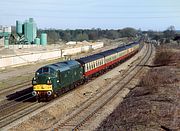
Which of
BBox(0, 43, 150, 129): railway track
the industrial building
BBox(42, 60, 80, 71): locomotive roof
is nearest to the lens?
BBox(0, 43, 150, 129): railway track

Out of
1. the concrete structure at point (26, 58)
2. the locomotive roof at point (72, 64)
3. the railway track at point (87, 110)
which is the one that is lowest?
the concrete structure at point (26, 58)

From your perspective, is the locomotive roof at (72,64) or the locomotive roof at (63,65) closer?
the locomotive roof at (63,65)

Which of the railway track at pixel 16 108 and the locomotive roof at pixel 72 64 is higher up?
the locomotive roof at pixel 72 64

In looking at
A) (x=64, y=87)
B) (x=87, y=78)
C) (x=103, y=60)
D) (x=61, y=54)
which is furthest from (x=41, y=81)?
(x=61, y=54)

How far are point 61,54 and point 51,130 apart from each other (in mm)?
70810

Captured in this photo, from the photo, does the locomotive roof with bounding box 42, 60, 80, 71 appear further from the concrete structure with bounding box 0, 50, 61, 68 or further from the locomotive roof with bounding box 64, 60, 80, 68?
the concrete structure with bounding box 0, 50, 61, 68

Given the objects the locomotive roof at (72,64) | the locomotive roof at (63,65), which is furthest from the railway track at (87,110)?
the locomotive roof at (72,64)

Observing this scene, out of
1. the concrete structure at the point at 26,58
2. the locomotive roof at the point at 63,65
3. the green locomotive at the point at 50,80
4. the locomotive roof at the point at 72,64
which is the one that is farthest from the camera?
the concrete structure at the point at 26,58

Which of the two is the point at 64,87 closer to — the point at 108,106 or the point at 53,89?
the point at 53,89

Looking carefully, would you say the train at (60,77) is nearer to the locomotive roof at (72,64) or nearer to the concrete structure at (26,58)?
the locomotive roof at (72,64)

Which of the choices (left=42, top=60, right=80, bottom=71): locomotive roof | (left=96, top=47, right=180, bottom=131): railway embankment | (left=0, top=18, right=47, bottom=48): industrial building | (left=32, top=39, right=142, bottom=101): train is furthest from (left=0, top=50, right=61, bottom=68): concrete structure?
(left=0, top=18, right=47, bottom=48): industrial building

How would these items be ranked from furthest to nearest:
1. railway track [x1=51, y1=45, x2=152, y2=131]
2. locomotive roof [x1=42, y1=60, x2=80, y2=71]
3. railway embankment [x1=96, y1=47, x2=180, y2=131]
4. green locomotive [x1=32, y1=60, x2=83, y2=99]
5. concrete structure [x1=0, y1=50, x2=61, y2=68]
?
concrete structure [x1=0, y1=50, x2=61, y2=68], locomotive roof [x1=42, y1=60, x2=80, y2=71], green locomotive [x1=32, y1=60, x2=83, y2=99], railway track [x1=51, y1=45, x2=152, y2=131], railway embankment [x1=96, y1=47, x2=180, y2=131]

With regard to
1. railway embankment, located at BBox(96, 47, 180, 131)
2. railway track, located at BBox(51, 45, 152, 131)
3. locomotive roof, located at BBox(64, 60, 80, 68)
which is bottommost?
railway track, located at BBox(51, 45, 152, 131)

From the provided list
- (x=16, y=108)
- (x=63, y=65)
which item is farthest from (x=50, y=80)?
(x=63, y=65)
